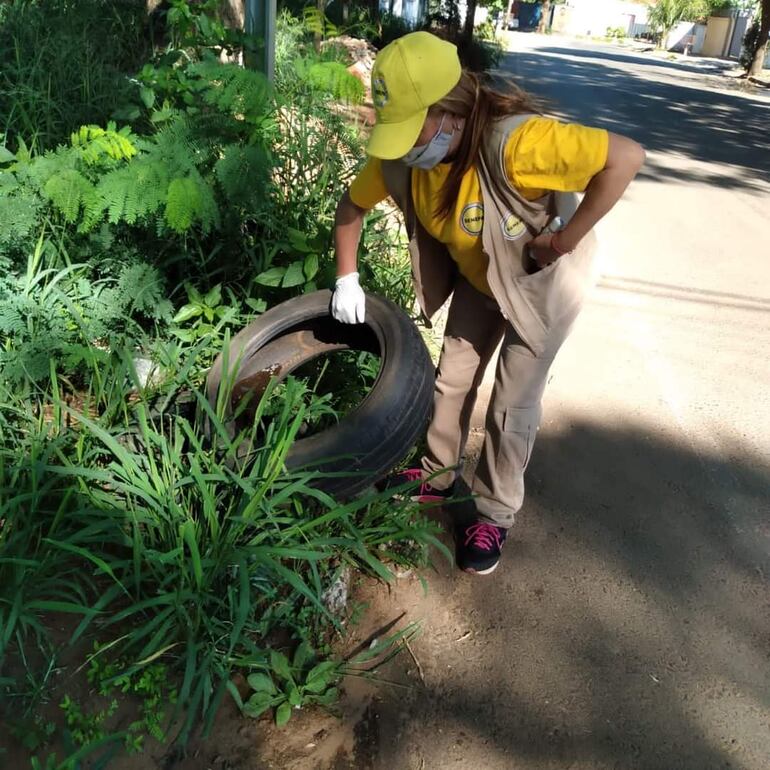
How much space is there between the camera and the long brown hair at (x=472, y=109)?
79.9 inches

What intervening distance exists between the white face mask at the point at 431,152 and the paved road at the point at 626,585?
4.78 feet

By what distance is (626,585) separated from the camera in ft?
8.69

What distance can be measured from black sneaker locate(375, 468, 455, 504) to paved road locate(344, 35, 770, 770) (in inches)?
12.5

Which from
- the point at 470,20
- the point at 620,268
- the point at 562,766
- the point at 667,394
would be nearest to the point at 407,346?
the point at 562,766

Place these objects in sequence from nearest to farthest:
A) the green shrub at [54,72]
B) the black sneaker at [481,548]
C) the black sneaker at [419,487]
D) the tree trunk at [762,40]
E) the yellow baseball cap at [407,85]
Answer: the yellow baseball cap at [407,85] < the black sneaker at [481,548] < the black sneaker at [419,487] < the green shrub at [54,72] < the tree trunk at [762,40]

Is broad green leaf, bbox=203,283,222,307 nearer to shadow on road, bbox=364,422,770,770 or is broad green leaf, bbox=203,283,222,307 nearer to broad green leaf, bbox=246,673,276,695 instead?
shadow on road, bbox=364,422,770,770

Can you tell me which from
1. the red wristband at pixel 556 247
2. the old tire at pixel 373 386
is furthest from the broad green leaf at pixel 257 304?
the red wristband at pixel 556 247

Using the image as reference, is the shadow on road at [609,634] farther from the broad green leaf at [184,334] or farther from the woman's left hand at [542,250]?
the broad green leaf at [184,334]

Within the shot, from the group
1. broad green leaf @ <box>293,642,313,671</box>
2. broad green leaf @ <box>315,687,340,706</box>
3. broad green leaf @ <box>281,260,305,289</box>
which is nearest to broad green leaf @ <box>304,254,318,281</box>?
broad green leaf @ <box>281,260,305,289</box>

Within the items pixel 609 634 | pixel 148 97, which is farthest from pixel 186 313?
pixel 609 634

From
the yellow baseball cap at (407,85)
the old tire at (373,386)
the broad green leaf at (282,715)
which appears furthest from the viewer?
the old tire at (373,386)

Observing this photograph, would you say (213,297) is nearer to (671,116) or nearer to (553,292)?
(553,292)

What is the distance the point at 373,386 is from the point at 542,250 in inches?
31.3

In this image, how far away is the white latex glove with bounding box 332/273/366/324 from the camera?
8.86ft
